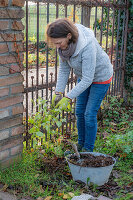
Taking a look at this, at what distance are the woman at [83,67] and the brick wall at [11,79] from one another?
1.11 ft

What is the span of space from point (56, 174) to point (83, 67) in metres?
1.18

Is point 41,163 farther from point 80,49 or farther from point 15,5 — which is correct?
point 15,5

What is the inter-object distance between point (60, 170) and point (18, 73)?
1151 mm

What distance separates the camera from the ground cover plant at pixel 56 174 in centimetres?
260

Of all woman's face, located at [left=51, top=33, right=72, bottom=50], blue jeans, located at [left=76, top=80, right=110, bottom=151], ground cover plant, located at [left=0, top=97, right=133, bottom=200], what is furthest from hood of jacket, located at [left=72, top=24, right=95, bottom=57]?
ground cover plant, located at [left=0, top=97, right=133, bottom=200]

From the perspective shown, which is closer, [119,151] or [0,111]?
[0,111]

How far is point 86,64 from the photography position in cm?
266

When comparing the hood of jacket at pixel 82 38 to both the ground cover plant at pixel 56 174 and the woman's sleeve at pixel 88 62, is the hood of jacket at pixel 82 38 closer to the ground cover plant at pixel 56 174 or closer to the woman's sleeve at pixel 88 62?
the woman's sleeve at pixel 88 62

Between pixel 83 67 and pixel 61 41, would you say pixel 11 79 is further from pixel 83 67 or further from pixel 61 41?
pixel 83 67

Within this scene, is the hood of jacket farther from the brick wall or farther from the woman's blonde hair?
the brick wall

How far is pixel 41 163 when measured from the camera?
10.1 feet

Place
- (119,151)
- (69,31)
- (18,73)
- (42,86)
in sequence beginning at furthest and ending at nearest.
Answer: (119,151), (42,86), (18,73), (69,31)

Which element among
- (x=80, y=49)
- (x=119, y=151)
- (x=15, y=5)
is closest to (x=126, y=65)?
(x=119, y=151)

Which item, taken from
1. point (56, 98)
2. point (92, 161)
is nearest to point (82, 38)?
point (56, 98)
